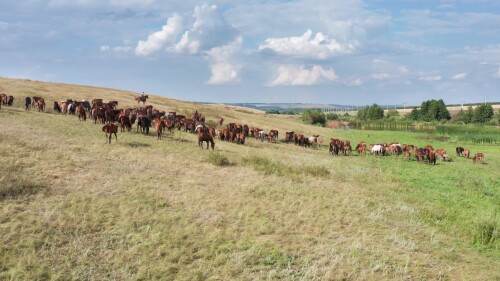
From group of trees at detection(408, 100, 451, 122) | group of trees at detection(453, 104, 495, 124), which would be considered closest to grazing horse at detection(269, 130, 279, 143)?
group of trees at detection(453, 104, 495, 124)

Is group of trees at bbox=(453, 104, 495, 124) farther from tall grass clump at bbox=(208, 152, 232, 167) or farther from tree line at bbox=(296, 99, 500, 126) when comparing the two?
tall grass clump at bbox=(208, 152, 232, 167)

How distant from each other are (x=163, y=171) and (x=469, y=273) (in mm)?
11088

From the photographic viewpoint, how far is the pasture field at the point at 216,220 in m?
8.38

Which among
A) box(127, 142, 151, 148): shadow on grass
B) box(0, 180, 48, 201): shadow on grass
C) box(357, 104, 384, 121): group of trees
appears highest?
box(357, 104, 384, 121): group of trees

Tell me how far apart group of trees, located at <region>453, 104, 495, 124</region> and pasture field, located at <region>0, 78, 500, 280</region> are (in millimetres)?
88037

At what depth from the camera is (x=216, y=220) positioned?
10.9 meters

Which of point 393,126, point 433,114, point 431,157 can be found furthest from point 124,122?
point 433,114

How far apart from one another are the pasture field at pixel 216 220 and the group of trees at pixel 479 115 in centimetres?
8804

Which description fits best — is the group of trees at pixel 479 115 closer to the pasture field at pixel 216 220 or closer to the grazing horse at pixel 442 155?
the grazing horse at pixel 442 155

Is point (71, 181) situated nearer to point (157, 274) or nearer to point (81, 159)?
point (81, 159)

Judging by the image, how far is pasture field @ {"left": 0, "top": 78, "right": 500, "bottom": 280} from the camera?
8375 mm

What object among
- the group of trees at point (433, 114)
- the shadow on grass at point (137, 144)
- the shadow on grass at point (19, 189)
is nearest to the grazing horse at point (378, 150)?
the shadow on grass at point (137, 144)

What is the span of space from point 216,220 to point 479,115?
102m

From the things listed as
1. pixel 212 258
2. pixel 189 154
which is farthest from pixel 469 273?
pixel 189 154
